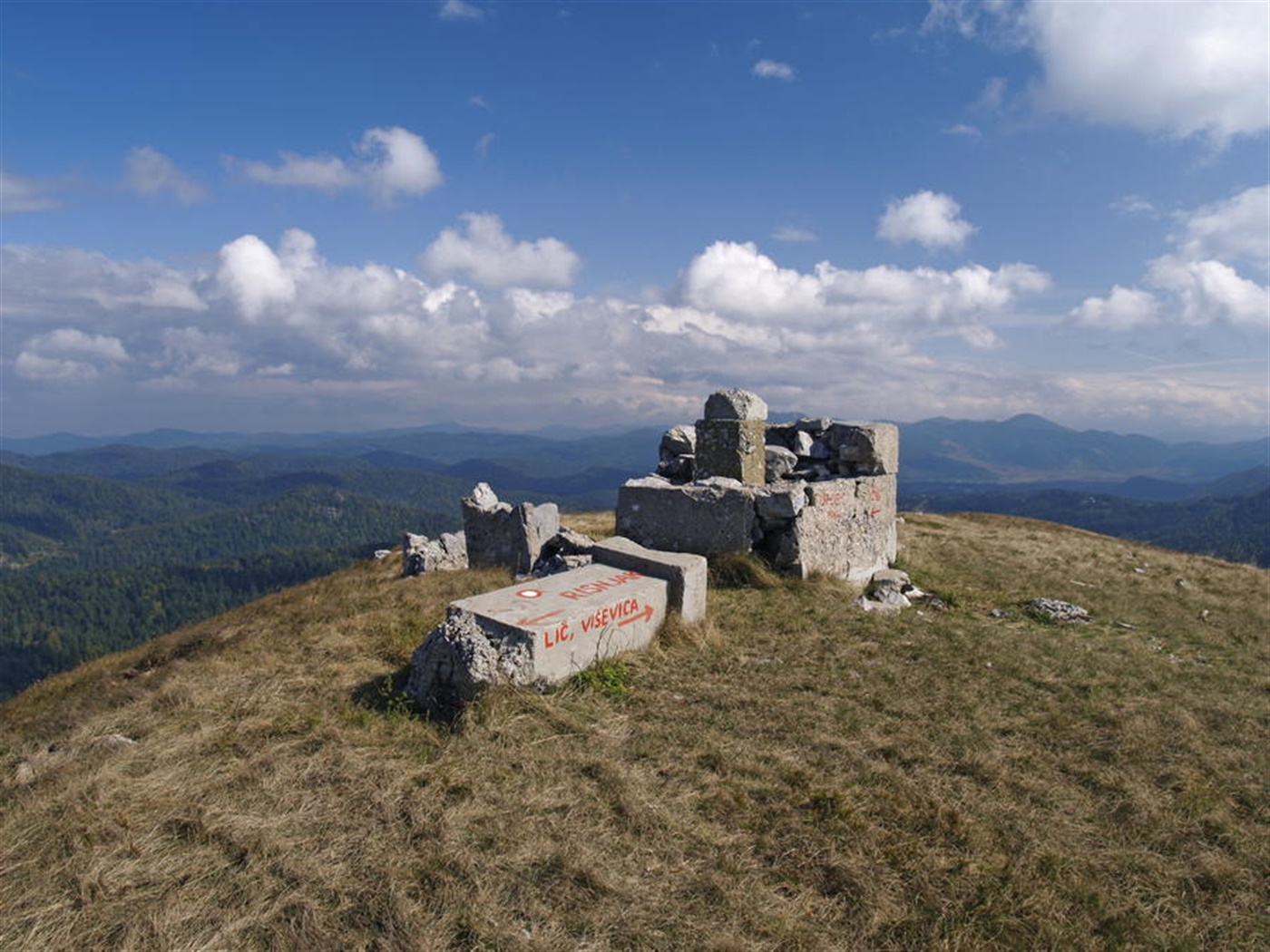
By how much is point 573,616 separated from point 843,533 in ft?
22.8

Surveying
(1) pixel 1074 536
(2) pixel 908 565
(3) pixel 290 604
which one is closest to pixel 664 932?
(3) pixel 290 604

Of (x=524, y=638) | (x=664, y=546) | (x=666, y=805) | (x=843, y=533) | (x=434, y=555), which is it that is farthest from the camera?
(x=434, y=555)

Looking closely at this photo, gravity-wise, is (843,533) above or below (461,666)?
above

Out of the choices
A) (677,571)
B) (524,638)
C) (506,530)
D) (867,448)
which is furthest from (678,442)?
(524,638)

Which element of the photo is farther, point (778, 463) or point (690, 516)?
point (778, 463)

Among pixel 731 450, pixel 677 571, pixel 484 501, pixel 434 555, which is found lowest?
pixel 434 555

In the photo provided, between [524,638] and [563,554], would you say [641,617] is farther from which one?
[563,554]

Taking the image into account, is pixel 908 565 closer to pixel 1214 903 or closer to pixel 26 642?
pixel 1214 903

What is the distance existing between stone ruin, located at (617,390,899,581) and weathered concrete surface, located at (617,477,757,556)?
17 mm

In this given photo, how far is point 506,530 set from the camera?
12984 millimetres

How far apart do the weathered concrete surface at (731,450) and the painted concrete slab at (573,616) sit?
511cm

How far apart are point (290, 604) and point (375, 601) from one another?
2.80 metres

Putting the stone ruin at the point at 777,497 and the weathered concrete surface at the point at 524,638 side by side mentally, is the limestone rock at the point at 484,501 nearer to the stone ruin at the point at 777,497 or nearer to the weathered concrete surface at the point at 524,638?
the stone ruin at the point at 777,497

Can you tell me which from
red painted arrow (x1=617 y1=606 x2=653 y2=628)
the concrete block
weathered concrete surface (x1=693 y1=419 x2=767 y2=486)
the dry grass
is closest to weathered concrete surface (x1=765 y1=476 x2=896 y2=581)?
the concrete block
